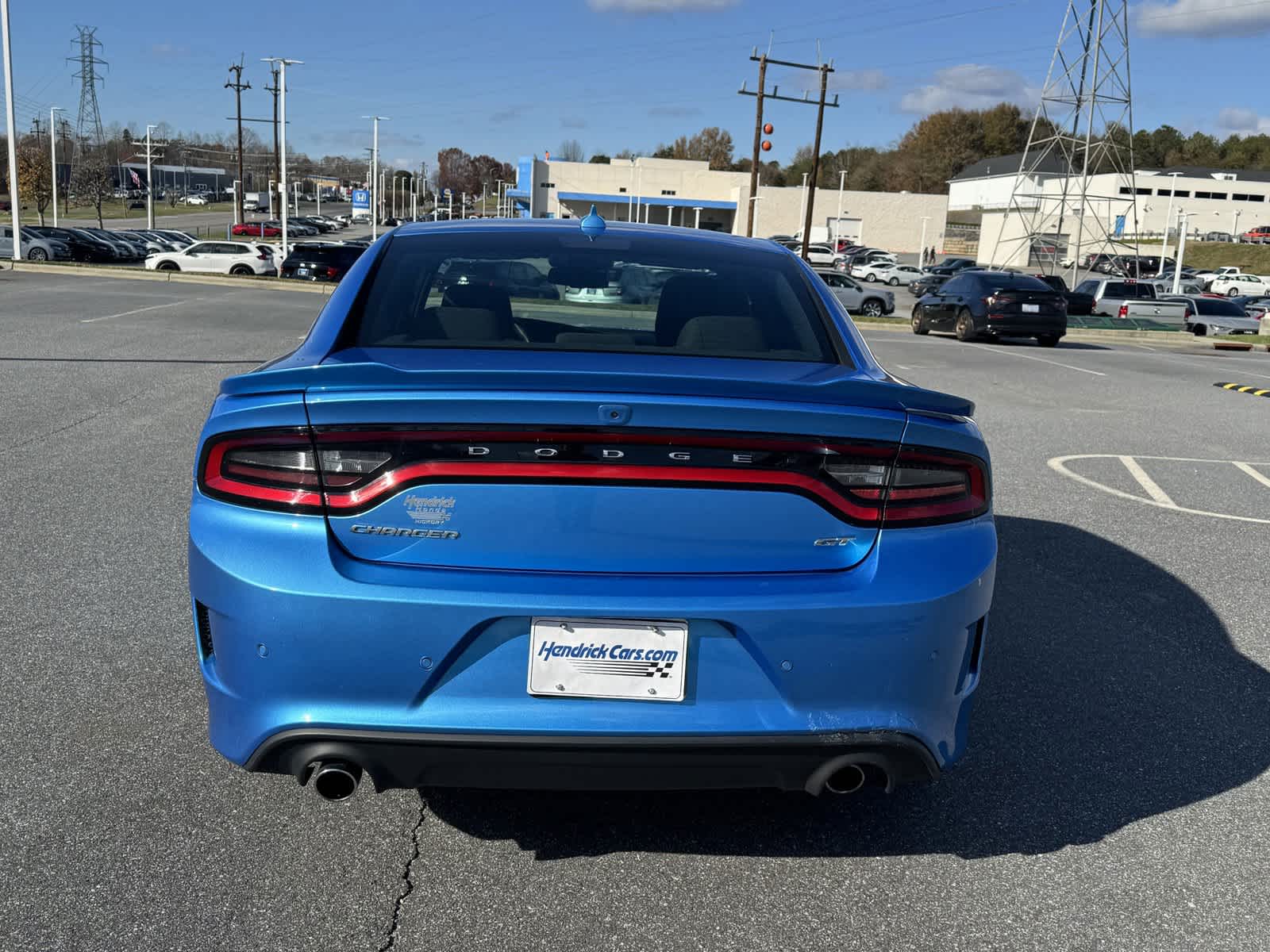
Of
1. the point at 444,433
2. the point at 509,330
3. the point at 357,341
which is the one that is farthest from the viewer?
the point at 509,330

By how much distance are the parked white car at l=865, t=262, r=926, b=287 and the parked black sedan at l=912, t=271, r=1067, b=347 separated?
37080mm

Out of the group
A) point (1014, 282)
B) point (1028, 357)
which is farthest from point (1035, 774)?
point (1014, 282)

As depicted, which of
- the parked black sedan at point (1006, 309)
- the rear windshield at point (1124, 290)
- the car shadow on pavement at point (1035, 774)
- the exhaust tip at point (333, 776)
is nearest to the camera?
the exhaust tip at point (333, 776)

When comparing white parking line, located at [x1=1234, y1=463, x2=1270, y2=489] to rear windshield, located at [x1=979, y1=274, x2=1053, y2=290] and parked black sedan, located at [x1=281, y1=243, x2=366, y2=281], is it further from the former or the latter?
parked black sedan, located at [x1=281, y1=243, x2=366, y2=281]

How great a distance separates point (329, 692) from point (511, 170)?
172540 mm

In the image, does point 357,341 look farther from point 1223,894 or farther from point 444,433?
point 1223,894

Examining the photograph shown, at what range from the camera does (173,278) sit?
3238 centimetres

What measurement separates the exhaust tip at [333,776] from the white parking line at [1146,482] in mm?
6639

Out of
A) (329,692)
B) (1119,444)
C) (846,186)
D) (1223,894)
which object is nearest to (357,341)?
(329,692)

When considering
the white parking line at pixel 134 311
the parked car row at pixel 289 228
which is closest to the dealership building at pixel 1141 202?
the parked car row at pixel 289 228

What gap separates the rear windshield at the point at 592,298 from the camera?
3.31 meters

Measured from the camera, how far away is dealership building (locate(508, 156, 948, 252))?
93625 millimetres

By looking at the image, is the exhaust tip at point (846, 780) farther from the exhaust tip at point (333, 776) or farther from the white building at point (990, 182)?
the white building at point (990, 182)

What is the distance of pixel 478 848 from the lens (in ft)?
9.88
